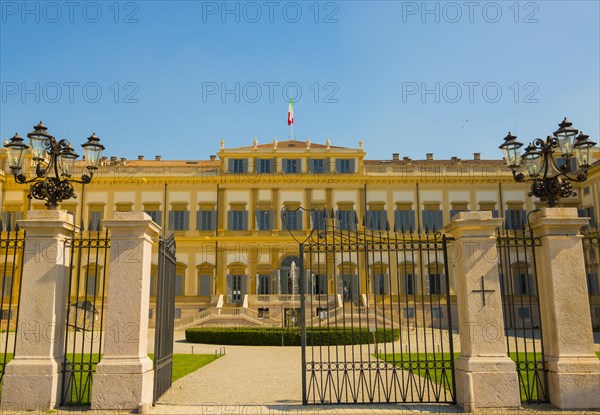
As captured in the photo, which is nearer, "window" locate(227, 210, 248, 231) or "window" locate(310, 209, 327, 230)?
"window" locate(310, 209, 327, 230)

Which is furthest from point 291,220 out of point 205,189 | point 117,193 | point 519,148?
point 519,148

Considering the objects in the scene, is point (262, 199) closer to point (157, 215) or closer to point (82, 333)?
point (157, 215)

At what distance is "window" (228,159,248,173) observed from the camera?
34.5 metres

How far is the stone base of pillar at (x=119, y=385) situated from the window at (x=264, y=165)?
92.9 feet

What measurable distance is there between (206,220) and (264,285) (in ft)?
18.1

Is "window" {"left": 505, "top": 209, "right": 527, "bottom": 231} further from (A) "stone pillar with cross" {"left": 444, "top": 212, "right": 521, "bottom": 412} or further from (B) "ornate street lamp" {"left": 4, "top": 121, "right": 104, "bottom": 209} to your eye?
(B) "ornate street lamp" {"left": 4, "top": 121, "right": 104, "bottom": 209}

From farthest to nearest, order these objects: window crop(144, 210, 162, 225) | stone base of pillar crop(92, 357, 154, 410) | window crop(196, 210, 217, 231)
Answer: window crop(196, 210, 217, 231) → window crop(144, 210, 162, 225) → stone base of pillar crop(92, 357, 154, 410)

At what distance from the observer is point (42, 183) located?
7285mm

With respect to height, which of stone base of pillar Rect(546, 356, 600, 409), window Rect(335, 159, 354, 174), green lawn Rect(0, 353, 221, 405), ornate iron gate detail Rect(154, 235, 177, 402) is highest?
window Rect(335, 159, 354, 174)

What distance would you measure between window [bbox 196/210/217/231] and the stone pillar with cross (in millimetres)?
27877

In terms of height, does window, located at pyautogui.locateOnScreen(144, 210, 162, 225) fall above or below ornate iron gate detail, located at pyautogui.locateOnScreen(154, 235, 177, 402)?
above

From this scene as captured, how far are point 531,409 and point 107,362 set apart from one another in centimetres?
520

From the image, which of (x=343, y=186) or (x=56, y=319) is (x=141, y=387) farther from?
(x=343, y=186)

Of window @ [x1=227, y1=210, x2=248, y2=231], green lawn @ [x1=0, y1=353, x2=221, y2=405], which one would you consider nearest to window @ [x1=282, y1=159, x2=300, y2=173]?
window @ [x1=227, y1=210, x2=248, y2=231]
